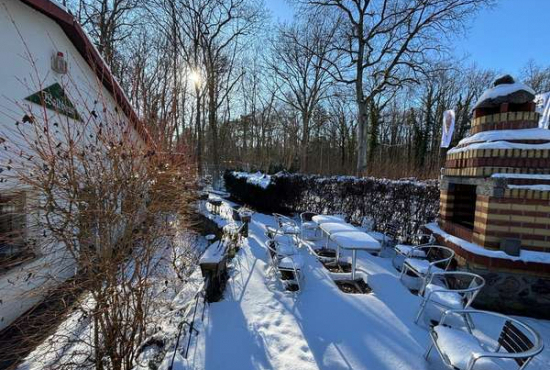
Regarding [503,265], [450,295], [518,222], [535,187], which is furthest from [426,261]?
[535,187]

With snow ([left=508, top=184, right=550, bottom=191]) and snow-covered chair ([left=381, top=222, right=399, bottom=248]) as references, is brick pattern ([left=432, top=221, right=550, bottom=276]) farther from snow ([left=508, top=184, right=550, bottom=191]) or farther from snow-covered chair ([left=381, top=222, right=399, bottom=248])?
snow-covered chair ([left=381, top=222, right=399, bottom=248])

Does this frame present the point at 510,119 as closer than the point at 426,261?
Yes

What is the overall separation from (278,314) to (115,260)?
6.68ft

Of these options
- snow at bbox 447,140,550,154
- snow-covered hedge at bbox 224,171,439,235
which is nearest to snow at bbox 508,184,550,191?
snow at bbox 447,140,550,154

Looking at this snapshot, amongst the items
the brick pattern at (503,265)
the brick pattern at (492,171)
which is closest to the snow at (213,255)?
the brick pattern at (503,265)

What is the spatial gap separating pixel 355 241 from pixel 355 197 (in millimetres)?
4432

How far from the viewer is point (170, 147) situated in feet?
12.5

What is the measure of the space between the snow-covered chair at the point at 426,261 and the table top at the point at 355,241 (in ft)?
2.35

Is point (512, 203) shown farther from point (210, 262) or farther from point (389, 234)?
point (210, 262)

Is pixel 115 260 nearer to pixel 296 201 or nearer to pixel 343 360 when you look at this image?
pixel 343 360

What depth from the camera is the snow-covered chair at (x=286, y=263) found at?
4145mm

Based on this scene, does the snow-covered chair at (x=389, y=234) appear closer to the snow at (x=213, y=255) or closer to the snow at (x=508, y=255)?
the snow at (x=508, y=255)

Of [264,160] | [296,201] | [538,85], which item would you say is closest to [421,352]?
[296,201]

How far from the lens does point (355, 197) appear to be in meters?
8.38
